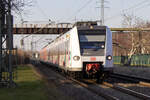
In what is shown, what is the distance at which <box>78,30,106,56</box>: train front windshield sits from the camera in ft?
50.5

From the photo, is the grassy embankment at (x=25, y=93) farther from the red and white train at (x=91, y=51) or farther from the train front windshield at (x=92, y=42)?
the train front windshield at (x=92, y=42)

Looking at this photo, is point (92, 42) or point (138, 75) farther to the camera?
point (138, 75)

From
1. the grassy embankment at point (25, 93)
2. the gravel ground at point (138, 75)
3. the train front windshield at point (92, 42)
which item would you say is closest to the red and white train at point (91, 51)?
the train front windshield at point (92, 42)

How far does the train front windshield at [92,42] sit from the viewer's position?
606 inches

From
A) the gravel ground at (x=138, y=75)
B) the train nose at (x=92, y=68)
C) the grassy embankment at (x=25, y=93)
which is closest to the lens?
the grassy embankment at (x=25, y=93)

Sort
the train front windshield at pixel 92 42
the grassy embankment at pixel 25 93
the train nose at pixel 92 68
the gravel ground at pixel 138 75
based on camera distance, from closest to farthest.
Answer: the grassy embankment at pixel 25 93, the gravel ground at pixel 138 75, the train nose at pixel 92 68, the train front windshield at pixel 92 42

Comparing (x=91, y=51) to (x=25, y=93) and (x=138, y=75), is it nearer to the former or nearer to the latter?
(x=25, y=93)

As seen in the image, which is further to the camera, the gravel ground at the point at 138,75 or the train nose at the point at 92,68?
the train nose at the point at 92,68

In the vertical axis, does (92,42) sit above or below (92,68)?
above

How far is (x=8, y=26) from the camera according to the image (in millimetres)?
13453

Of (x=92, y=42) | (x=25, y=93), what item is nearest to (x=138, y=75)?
(x=92, y=42)

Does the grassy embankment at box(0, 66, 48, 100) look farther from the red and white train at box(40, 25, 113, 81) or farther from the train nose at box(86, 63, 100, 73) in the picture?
the train nose at box(86, 63, 100, 73)

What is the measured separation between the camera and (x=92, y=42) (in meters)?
15.6

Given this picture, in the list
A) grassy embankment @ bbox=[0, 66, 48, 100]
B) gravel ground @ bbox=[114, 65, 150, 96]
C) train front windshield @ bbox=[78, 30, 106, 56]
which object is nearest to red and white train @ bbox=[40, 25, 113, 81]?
train front windshield @ bbox=[78, 30, 106, 56]
